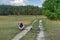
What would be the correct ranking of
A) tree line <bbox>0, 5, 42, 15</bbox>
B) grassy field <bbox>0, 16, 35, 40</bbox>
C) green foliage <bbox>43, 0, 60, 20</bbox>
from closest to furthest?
grassy field <bbox>0, 16, 35, 40</bbox>, green foliage <bbox>43, 0, 60, 20</bbox>, tree line <bbox>0, 5, 42, 15</bbox>

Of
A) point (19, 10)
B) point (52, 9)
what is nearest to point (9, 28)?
point (52, 9)

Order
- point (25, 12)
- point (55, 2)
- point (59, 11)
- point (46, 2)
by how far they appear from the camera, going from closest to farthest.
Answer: point (59, 11) → point (55, 2) → point (46, 2) → point (25, 12)

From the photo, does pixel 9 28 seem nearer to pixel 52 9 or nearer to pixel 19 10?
pixel 52 9

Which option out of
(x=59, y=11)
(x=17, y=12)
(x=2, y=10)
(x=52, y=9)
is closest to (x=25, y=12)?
(x=17, y=12)

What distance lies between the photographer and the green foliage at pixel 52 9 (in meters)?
44.4

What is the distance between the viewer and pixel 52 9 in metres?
48.2

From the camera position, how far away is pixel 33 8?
5697 cm

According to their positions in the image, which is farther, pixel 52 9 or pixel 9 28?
pixel 52 9

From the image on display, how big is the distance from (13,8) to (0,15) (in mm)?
5681

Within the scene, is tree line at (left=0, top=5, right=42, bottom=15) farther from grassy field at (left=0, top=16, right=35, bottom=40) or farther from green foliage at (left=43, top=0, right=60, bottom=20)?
grassy field at (left=0, top=16, right=35, bottom=40)

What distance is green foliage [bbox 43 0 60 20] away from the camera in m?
44.4

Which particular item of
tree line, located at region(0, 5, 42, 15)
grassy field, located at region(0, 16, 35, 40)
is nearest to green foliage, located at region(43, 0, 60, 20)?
tree line, located at region(0, 5, 42, 15)

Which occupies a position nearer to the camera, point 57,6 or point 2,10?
point 57,6

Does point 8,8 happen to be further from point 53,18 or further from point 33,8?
point 53,18
